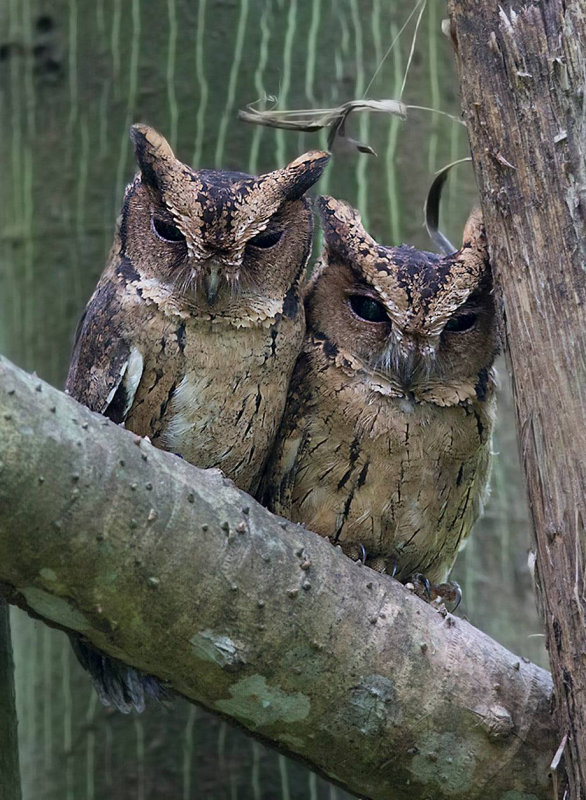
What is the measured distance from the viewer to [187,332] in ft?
9.46

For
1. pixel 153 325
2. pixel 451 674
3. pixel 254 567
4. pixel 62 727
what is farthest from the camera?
pixel 62 727

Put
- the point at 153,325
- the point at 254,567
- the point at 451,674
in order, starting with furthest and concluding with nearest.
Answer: the point at 153,325 < the point at 451,674 < the point at 254,567

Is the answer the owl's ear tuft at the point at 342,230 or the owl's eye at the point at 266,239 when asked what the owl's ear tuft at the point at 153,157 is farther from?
the owl's ear tuft at the point at 342,230

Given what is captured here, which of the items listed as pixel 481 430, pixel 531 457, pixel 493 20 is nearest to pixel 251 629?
pixel 531 457

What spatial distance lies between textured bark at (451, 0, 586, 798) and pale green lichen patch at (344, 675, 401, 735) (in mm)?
344

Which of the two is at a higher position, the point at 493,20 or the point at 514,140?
the point at 493,20

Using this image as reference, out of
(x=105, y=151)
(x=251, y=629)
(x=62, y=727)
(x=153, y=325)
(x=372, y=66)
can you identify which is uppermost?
(x=372, y=66)

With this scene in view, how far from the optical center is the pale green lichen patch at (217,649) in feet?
7.09

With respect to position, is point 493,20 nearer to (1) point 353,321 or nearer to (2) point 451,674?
(1) point 353,321

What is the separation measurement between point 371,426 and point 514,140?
96 centimetres

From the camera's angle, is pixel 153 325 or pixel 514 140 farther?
pixel 153 325

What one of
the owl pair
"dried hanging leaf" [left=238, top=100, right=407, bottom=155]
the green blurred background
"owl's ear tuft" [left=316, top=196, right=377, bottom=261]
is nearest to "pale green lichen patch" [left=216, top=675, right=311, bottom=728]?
the owl pair

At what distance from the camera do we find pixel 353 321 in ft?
9.90

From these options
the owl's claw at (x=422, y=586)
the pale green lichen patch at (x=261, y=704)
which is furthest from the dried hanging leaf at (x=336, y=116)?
the pale green lichen patch at (x=261, y=704)
